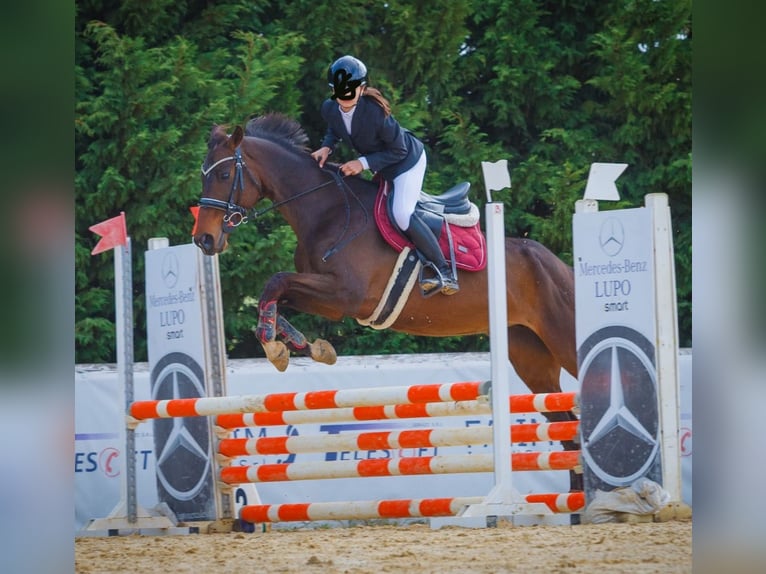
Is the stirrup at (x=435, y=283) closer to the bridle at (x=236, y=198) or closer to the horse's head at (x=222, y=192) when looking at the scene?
the bridle at (x=236, y=198)

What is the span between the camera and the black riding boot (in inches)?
168

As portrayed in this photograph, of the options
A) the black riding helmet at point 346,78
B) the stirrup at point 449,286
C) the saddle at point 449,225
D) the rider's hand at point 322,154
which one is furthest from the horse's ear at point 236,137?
the stirrup at point 449,286

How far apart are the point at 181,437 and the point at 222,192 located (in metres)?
1.12

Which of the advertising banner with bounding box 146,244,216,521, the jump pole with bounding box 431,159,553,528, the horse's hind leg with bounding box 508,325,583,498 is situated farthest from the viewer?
the horse's hind leg with bounding box 508,325,583,498

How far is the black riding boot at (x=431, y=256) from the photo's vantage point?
4262 mm

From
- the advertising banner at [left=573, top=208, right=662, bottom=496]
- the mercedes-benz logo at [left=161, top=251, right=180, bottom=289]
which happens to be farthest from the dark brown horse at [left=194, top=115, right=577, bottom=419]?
the advertising banner at [left=573, top=208, right=662, bottom=496]

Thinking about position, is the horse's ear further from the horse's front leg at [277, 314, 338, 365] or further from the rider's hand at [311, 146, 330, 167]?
the horse's front leg at [277, 314, 338, 365]

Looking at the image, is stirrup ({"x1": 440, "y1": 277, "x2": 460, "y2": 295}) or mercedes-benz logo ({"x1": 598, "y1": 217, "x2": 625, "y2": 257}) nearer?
mercedes-benz logo ({"x1": 598, "y1": 217, "x2": 625, "y2": 257})

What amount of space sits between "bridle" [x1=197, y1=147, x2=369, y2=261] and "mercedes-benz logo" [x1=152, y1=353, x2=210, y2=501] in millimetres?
757

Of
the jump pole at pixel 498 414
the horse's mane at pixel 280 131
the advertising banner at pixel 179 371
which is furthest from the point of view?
the advertising banner at pixel 179 371

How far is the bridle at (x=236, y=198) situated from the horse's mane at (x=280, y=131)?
19 centimetres
